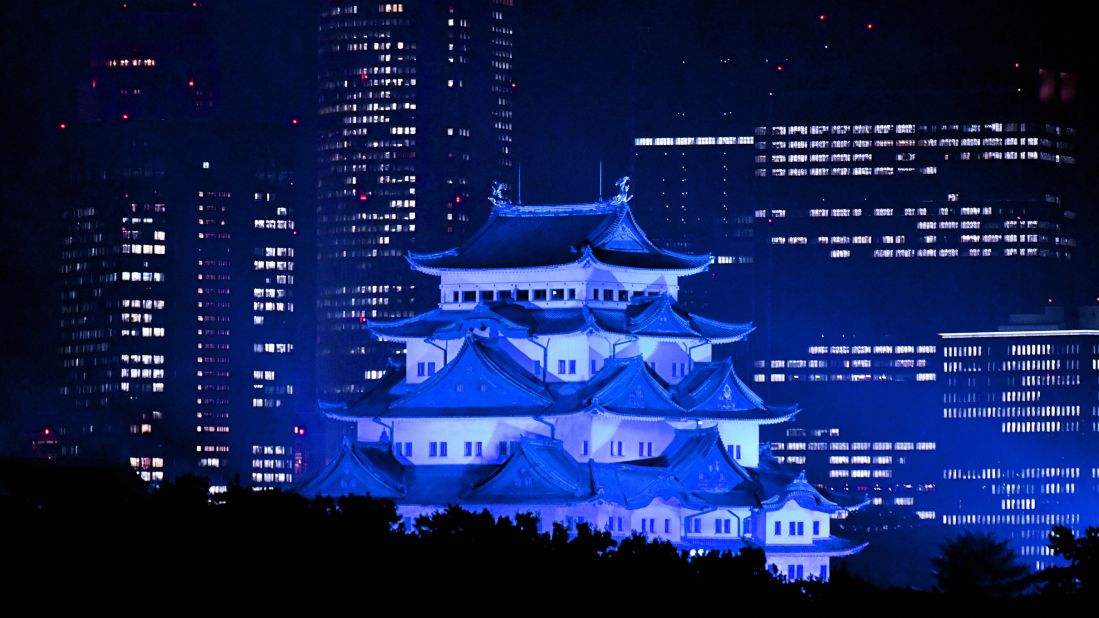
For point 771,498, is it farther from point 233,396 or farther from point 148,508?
point 233,396

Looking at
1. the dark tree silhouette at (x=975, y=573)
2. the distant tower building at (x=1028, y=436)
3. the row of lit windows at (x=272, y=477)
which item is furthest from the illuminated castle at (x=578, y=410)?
A: the distant tower building at (x=1028, y=436)

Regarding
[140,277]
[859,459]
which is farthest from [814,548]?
[140,277]

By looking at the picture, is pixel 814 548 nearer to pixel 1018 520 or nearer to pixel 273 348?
pixel 1018 520

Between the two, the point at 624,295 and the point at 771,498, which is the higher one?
the point at 624,295

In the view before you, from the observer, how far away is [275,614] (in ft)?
202

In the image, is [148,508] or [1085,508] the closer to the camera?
[148,508]

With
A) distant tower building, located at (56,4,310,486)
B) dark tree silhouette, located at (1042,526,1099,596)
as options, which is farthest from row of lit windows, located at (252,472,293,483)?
dark tree silhouette, located at (1042,526,1099,596)

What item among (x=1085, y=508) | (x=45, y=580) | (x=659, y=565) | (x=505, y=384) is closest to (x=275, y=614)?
(x=45, y=580)

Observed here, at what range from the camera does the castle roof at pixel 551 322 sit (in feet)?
340

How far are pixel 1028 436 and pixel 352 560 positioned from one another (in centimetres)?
12815

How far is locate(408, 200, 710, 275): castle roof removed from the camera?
10588 centimetres

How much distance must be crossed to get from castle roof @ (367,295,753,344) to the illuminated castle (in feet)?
0.28

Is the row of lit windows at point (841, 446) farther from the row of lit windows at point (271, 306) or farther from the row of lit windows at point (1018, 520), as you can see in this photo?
the row of lit windows at point (271, 306)

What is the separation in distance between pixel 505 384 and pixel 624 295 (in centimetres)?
851
